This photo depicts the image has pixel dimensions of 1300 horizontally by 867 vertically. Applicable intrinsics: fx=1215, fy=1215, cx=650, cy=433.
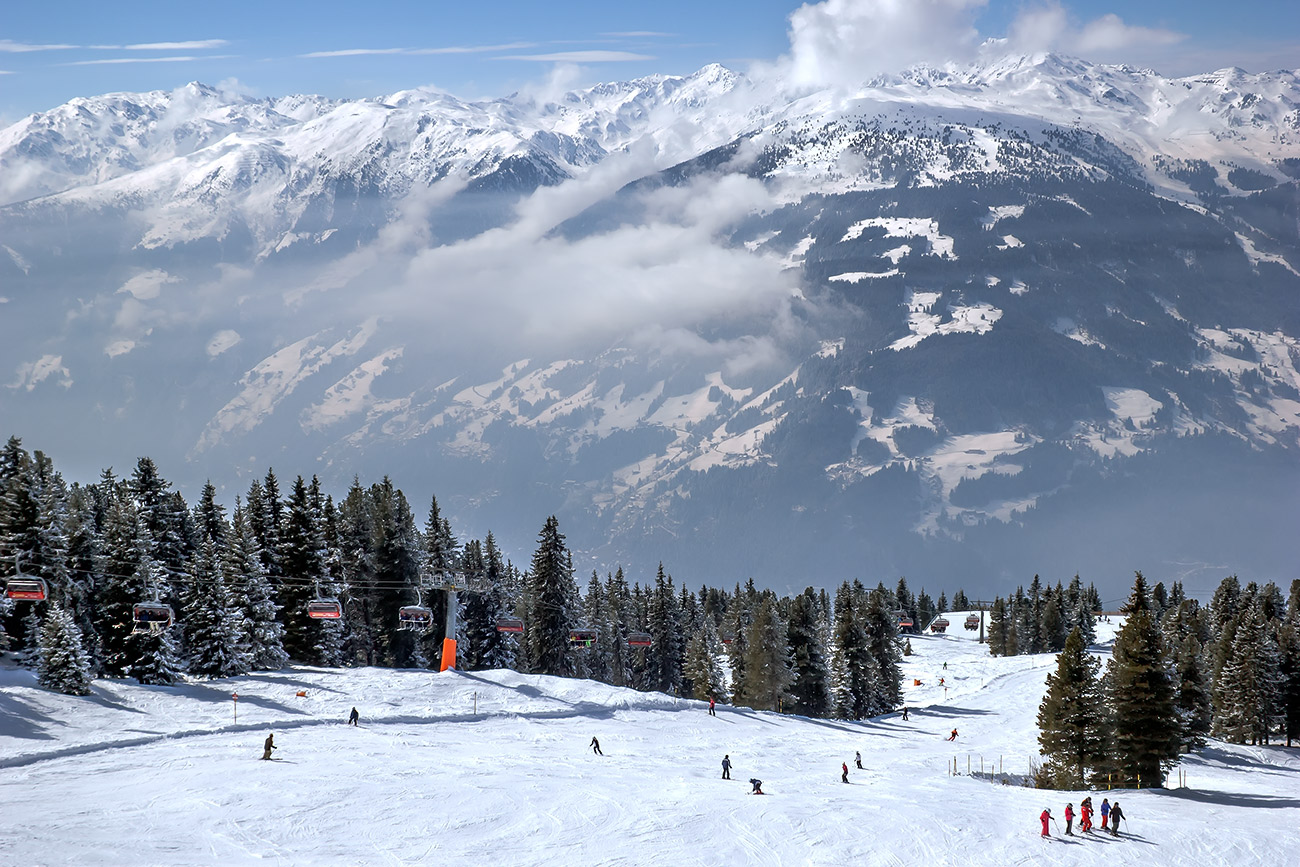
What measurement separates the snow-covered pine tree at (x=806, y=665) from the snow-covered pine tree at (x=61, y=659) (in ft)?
200

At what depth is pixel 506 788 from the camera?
59750mm

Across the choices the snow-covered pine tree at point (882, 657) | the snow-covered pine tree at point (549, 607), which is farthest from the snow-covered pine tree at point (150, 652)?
the snow-covered pine tree at point (882, 657)

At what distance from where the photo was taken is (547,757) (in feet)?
228

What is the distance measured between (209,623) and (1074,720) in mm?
55170

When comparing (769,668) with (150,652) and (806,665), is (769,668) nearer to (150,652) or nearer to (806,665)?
(806,665)

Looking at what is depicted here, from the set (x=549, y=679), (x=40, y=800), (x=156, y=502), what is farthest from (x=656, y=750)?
(x=156, y=502)

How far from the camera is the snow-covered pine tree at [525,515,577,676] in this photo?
104m

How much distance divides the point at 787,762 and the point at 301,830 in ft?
110

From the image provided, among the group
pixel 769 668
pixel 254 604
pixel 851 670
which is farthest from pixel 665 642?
pixel 254 604

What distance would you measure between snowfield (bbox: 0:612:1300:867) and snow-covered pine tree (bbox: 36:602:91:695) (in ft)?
3.25

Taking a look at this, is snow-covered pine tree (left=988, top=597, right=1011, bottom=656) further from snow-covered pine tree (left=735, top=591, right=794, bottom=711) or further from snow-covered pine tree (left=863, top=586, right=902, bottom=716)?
snow-covered pine tree (left=735, top=591, right=794, bottom=711)

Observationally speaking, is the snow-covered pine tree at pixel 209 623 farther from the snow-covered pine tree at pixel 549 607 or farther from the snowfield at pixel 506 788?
the snow-covered pine tree at pixel 549 607

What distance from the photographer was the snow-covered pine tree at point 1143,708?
6881 centimetres

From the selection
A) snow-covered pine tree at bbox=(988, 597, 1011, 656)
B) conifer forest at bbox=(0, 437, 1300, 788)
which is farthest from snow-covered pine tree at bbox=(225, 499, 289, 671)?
snow-covered pine tree at bbox=(988, 597, 1011, 656)
